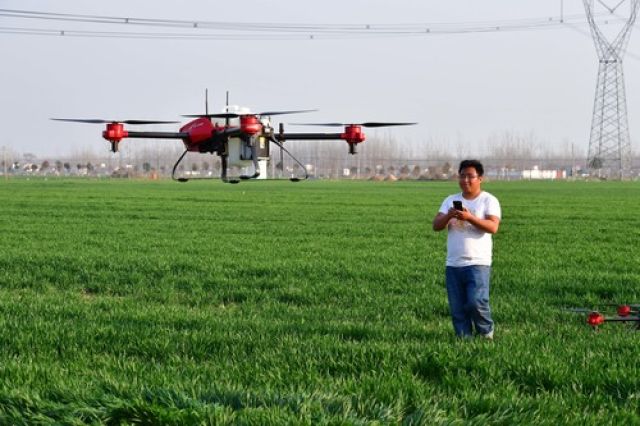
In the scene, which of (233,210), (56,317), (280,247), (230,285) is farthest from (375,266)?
(233,210)

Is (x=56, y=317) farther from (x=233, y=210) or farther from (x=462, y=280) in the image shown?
(x=233, y=210)

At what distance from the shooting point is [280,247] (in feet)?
73.2

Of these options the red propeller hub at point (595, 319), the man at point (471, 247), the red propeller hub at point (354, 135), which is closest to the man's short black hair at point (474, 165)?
the man at point (471, 247)

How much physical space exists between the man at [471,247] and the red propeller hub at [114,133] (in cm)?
891

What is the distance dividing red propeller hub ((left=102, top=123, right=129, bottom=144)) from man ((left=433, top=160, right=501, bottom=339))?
891 centimetres

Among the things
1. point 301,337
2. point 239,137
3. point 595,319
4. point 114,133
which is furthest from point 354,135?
point 301,337

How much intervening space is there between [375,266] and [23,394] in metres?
11.8

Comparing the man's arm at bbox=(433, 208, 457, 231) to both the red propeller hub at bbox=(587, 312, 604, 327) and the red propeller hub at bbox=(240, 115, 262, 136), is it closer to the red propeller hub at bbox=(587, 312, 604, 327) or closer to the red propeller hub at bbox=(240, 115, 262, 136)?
the red propeller hub at bbox=(587, 312, 604, 327)

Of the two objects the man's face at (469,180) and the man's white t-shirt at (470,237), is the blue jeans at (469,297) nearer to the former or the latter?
the man's white t-shirt at (470,237)

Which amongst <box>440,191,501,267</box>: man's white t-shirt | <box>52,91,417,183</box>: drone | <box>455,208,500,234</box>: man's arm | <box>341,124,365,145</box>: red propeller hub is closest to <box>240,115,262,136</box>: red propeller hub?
<box>52,91,417,183</box>: drone

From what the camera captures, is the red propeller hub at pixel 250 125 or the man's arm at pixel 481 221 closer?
the man's arm at pixel 481 221

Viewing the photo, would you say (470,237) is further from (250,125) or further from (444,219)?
(250,125)

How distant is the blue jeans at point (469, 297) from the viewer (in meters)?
8.84

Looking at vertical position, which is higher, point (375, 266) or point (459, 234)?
point (459, 234)
